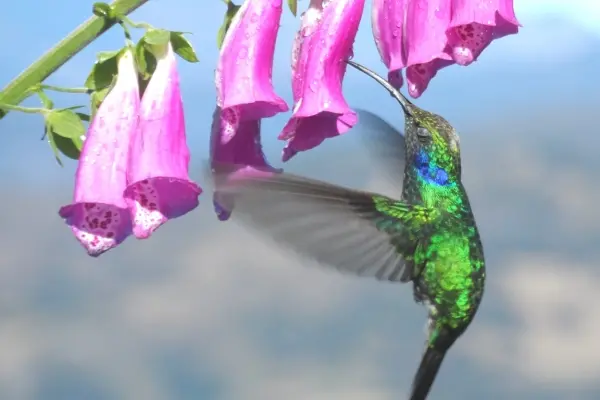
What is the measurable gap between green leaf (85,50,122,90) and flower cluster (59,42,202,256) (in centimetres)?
1

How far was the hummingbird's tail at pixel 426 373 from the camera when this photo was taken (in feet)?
5.10

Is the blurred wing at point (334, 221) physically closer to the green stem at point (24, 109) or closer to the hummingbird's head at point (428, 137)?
the hummingbird's head at point (428, 137)

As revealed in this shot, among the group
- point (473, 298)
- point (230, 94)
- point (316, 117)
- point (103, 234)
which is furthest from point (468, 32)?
point (103, 234)

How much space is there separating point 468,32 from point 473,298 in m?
0.57

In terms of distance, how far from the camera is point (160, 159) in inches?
46.2

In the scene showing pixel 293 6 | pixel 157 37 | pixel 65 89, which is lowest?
pixel 65 89

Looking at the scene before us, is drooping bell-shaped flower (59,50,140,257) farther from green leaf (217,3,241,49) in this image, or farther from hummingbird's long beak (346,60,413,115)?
hummingbird's long beak (346,60,413,115)

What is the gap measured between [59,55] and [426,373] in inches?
38.4

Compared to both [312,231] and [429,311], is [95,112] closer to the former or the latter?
[312,231]

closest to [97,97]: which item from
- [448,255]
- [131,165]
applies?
[131,165]

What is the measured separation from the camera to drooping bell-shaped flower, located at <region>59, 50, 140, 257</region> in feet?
3.74

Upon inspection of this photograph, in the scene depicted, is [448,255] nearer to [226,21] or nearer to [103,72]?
[226,21]

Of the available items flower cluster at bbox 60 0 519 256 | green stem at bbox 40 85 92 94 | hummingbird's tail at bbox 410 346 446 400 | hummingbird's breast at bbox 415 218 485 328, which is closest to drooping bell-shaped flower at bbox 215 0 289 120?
flower cluster at bbox 60 0 519 256

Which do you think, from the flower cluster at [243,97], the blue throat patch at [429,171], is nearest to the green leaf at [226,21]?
the flower cluster at [243,97]
